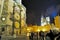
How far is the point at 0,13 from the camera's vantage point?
30.8 meters

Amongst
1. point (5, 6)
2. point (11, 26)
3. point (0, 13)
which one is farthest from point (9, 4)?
point (11, 26)

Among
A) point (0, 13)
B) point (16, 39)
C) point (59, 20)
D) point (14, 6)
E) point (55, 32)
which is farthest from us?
point (59, 20)

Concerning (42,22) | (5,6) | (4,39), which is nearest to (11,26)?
(5,6)

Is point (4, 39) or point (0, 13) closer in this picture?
point (4, 39)

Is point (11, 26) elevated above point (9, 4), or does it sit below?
below

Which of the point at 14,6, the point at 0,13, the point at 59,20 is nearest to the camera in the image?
the point at 0,13

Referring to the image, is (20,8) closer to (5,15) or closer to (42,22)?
(5,15)

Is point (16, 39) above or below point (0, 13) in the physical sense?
below

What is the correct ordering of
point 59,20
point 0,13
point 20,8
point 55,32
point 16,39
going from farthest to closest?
point 59,20 → point 20,8 → point 0,13 → point 16,39 → point 55,32

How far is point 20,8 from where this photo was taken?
37.3 metres

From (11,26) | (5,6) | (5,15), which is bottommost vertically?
(11,26)

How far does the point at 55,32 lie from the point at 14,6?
2970 centimetres

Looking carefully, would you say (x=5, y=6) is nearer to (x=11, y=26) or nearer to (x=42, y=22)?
(x=11, y=26)

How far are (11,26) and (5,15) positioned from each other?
2.96 metres
